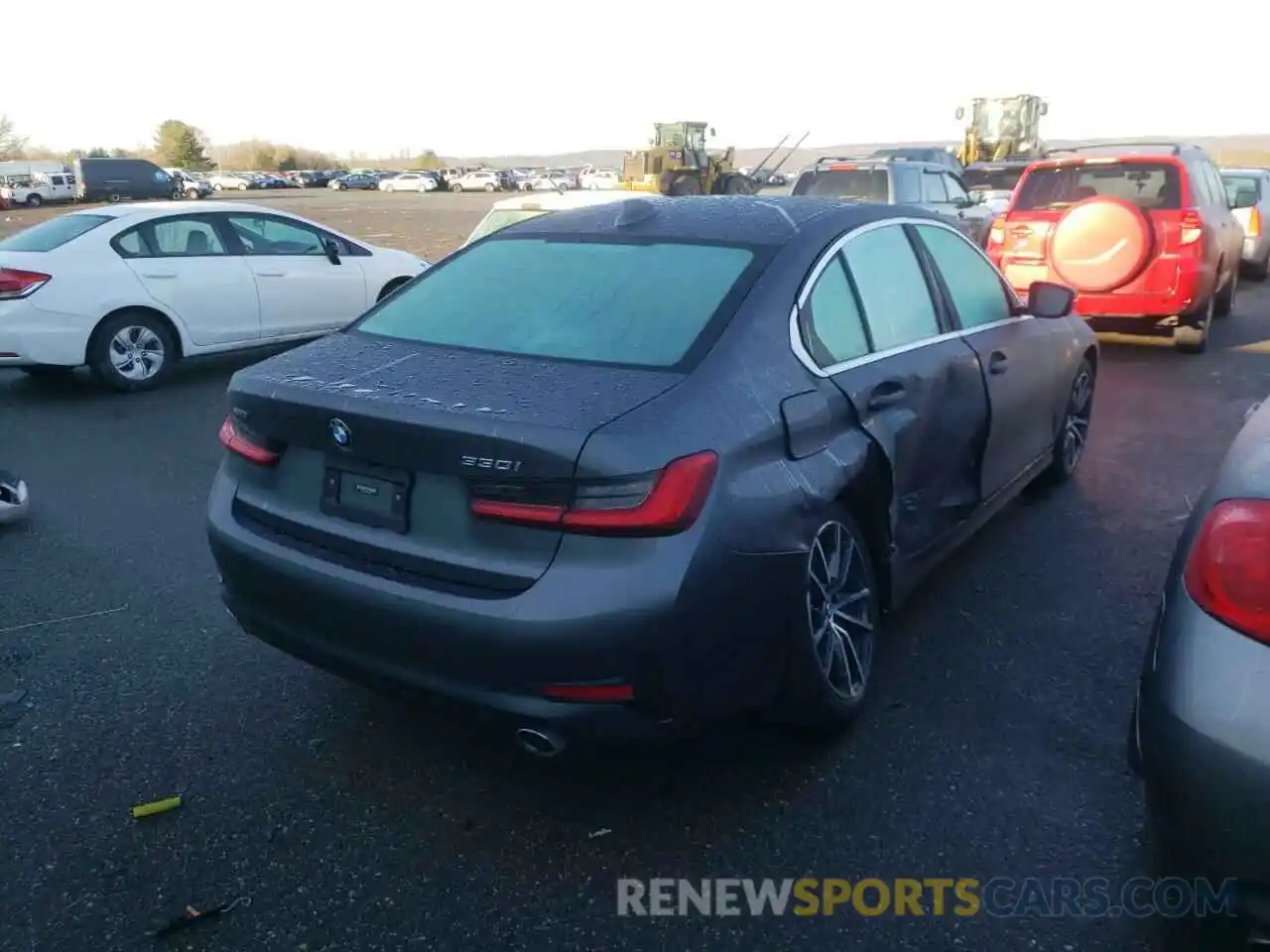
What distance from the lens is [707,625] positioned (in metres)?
2.59

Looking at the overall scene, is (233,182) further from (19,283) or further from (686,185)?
(19,283)

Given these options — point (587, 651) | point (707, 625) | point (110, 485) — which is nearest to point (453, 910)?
point (587, 651)

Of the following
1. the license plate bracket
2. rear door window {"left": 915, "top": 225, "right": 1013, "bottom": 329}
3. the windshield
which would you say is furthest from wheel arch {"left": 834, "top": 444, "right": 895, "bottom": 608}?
the windshield

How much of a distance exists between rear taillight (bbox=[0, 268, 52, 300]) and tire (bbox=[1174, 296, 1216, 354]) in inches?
369

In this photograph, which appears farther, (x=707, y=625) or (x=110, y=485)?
(x=110, y=485)

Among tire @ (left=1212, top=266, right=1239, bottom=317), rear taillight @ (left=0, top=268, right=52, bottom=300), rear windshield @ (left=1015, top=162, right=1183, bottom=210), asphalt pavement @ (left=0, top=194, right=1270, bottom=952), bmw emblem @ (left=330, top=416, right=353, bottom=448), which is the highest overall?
rear windshield @ (left=1015, top=162, right=1183, bottom=210)

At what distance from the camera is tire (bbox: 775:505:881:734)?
2.92m

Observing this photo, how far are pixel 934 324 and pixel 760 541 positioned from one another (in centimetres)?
169

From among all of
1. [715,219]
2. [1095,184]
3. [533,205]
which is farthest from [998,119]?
[715,219]

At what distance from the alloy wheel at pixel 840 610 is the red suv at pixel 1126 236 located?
18.9 feet

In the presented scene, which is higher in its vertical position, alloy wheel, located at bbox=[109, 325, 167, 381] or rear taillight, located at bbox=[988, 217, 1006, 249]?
rear taillight, located at bbox=[988, 217, 1006, 249]

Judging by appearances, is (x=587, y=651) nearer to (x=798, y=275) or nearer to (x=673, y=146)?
(x=798, y=275)

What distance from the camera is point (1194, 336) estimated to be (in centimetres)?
928

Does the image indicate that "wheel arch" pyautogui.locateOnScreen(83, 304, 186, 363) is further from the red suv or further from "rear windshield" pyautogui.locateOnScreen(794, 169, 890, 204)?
"rear windshield" pyautogui.locateOnScreen(794, 169, 890, 204)
